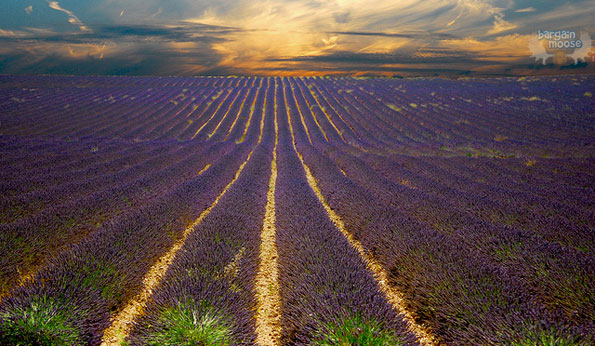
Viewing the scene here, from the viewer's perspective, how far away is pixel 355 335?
5.96 ft

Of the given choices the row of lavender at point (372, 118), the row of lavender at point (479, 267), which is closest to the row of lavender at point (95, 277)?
the row of lavender at point (479, 267)

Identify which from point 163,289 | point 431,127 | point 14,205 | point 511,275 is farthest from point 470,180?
point 431,127

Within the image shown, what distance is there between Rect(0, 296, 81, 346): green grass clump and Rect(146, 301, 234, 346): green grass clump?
0.59 metres

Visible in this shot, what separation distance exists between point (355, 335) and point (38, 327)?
7.30 ft

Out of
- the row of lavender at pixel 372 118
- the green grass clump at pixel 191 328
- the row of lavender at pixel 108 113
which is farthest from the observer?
the row of lavender at pixel 108 113

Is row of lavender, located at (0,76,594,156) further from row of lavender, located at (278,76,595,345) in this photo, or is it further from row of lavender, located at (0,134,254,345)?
row of lavender, located at (0,134,254,345)

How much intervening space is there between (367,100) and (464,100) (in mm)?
10039

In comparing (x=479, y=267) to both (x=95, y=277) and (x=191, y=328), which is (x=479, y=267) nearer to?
(x=191, y=328)

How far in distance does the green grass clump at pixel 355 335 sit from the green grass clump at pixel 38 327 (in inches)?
71.5

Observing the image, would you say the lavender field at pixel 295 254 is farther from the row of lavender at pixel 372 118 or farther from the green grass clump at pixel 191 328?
the row of lavender at pixel 372 118

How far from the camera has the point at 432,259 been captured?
2850mm

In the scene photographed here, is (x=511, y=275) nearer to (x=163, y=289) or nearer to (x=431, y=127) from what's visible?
(x=163, y=289)

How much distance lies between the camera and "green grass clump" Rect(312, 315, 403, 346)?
1779mm

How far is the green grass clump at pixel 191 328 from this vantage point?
6.22ft
